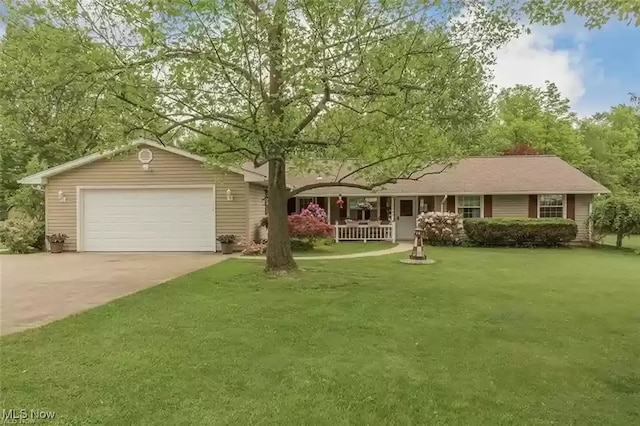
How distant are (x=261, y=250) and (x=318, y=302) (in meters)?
8.08

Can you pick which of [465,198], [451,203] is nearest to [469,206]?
[465,198]

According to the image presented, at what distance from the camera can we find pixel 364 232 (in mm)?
21250

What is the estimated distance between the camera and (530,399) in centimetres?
427

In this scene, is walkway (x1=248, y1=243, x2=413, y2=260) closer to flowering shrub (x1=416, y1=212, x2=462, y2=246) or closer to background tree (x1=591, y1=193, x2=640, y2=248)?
flowering shrub (x1=416, y1=212, x2=462, y2=246)

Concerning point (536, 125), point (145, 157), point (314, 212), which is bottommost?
point (314, 212)

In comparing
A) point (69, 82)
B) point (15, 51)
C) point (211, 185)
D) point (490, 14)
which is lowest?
point (211, 185)

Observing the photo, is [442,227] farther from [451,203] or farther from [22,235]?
[22,235]

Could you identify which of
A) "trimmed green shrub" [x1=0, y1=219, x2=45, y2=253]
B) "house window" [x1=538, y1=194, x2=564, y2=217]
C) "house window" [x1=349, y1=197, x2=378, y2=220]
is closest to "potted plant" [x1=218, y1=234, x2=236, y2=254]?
"trimmed green shrub" [x1=0, y1=219, x2=45, y2=253]

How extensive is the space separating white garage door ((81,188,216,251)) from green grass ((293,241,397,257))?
3.46 meters

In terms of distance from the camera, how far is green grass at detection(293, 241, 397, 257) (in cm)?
1661

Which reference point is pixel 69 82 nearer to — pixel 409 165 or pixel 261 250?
pixel 409 165

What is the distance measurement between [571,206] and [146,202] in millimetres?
16735

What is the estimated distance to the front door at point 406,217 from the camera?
22.6 m

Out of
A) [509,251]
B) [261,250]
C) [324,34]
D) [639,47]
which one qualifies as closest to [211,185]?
[261,250]
